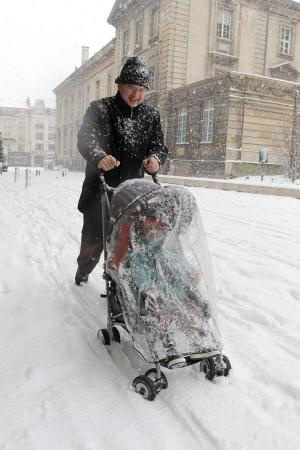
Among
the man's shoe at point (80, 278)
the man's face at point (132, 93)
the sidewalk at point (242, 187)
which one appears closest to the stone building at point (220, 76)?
the sidewalk at point (242, 187)

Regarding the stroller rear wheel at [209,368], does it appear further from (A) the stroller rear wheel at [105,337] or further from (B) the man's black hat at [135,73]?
(B) the man's black hat at [135,73]

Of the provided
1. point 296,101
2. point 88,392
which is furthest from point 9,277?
point 296,101

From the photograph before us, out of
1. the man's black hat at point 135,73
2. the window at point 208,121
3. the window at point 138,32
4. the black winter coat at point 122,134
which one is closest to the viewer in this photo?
the man's black hat at point 135,73

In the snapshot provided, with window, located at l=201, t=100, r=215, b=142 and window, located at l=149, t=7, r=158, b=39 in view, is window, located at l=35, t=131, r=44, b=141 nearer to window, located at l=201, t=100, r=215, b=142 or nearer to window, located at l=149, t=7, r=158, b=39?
window, located at l=149, t=7, r=158, b=39

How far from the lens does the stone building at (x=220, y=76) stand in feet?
67.1

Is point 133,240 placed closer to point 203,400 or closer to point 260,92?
point 203,400

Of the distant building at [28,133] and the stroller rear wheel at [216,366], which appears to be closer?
the stroller rear wheel at [216,366]

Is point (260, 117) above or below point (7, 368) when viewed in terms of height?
above

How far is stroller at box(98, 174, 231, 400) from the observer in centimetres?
229

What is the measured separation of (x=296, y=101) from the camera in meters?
20.9

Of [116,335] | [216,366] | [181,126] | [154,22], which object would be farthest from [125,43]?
[216,366]

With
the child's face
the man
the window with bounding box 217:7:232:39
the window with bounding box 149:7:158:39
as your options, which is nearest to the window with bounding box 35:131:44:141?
the window with bounding box 149:7:158:39

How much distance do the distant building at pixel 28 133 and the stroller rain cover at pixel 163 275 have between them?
90.3 metres

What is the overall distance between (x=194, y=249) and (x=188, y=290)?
28cm
